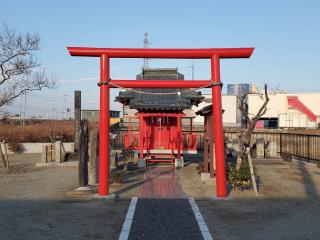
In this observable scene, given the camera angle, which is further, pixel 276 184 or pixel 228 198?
pixel 276 184

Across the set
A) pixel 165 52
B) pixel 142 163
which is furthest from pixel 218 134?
pixel 142 163

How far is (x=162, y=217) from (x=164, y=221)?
0.30m

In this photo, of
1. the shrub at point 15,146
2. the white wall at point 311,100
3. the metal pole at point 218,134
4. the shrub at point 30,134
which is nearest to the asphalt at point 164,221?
the metal pole at point 218,134

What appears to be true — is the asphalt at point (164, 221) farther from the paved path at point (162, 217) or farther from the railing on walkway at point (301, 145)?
the railing on walkway at point (301, 145)

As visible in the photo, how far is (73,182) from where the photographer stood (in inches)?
450

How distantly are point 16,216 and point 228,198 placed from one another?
16.2 ft

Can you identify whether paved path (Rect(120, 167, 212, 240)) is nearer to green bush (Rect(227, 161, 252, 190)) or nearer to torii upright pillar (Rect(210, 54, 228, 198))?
torii upright pillar (Rect(210, 54, 228, 198))

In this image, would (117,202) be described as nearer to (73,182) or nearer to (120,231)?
(120,231)

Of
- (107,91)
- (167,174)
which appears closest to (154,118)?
(167,174)

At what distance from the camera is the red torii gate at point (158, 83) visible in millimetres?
8703

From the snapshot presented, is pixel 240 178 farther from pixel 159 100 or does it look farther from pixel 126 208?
pixel 159 100

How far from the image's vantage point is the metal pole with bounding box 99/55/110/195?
8.70 m

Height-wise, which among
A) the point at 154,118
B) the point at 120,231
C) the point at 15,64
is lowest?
the point at 120,231

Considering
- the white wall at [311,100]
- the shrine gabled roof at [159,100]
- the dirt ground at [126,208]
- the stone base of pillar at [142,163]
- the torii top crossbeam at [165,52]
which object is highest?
the white wall at [311,100]
